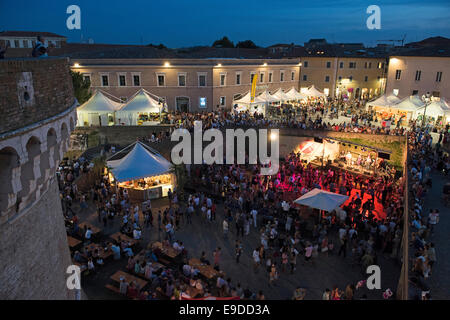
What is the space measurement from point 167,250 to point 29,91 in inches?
333

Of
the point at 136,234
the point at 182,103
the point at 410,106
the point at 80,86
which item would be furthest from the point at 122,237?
the point at 410,106

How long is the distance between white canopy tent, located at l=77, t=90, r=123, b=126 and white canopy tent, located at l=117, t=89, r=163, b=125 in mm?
788

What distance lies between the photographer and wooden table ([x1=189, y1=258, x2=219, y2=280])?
38.1ft

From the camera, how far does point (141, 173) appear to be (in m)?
17.7

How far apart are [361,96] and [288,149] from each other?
25.4m

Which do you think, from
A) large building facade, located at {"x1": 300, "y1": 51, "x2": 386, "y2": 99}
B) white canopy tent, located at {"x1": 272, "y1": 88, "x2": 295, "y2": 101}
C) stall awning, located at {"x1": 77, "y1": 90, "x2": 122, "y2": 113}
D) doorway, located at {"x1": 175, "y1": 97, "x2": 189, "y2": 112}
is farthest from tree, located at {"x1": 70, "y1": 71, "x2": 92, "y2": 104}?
large building facade, located at {"x1": 300, "y1": 51, "x2": 386, "y2": 99}

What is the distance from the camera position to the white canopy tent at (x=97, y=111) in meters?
26.3

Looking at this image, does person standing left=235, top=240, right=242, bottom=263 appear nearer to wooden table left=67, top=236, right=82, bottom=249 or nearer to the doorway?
wooden table left=67, top=236, right=82, bottom=249

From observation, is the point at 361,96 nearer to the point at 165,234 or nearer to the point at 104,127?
the point at 104,127

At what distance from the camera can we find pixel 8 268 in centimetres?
657

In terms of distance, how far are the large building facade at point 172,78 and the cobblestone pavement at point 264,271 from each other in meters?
20.4

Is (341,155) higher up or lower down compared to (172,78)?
lower down

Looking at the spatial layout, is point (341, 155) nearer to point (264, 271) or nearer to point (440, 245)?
point (440, 245)
